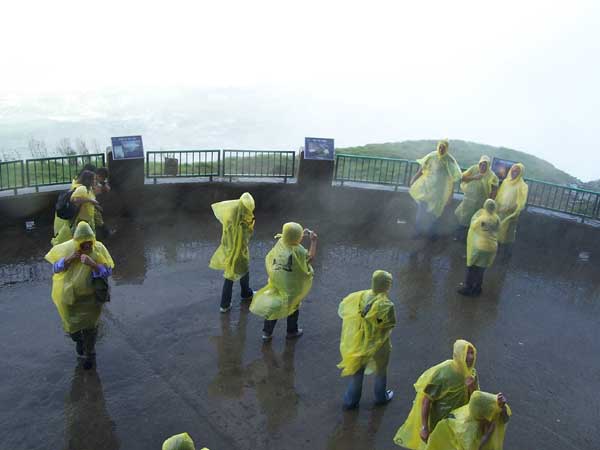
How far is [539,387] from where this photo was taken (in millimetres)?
6699

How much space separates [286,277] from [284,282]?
0.22 feet

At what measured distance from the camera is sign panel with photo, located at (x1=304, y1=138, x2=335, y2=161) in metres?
11.6

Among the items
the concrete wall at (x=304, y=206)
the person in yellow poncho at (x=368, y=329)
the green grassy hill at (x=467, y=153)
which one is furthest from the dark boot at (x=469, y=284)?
the green grassy hill at (x=467, y=153)

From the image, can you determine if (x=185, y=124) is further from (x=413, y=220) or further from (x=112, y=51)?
(x=413, y=220)

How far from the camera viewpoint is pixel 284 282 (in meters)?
6.50

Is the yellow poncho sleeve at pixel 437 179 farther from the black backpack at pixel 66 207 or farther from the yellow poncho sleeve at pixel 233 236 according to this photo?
the black backpack at pixel 66 207

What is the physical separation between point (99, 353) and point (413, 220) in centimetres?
714

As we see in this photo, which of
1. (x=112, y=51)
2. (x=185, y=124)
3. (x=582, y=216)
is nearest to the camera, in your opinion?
(x=582, y=216)

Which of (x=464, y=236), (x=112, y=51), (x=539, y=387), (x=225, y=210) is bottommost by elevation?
(x=539, y=387)

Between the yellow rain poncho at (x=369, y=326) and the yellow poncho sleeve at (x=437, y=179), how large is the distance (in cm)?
527

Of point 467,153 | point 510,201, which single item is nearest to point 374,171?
point 510,201

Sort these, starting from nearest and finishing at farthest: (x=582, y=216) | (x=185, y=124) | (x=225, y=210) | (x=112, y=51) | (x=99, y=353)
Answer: (x=99, y=353) → (x=225, y=210) → (x=582, y=216) → (x=185, y=124) → (x=112, y=51)

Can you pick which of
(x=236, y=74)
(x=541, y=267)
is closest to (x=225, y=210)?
(x=541, y=267)

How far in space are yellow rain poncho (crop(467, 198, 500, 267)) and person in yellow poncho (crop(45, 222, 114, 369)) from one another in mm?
5013
